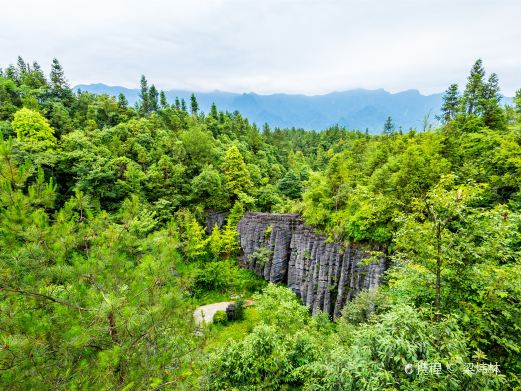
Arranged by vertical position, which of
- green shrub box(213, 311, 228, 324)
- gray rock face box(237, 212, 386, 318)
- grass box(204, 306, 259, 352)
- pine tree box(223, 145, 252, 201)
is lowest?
grass box(204, 306, 259, 352)

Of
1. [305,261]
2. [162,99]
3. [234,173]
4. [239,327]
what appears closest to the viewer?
[239,327]

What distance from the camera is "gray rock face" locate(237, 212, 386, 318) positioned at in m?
15.8

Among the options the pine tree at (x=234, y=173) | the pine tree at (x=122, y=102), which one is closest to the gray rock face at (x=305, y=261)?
the pine tree at (x=234, y=173)

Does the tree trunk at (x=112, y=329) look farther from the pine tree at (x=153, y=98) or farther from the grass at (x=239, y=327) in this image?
the pine tree at (x=153, y=98)

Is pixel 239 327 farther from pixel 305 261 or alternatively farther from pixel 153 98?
pixel 153 98

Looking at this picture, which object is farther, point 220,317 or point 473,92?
point 473,92

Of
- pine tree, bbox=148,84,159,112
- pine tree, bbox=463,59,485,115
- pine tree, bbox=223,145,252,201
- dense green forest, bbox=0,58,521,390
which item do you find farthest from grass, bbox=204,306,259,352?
pine tree, bbox=148,84,159,112

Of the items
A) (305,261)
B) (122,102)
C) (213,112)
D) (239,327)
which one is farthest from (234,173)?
(122,102)

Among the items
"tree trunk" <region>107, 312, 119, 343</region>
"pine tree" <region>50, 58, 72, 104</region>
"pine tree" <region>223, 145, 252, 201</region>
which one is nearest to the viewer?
"tree trunk" <region>107, 312, 119, 343</region>

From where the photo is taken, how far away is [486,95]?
20.2m

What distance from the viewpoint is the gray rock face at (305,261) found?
1577 centimetres

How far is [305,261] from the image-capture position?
19219 mm

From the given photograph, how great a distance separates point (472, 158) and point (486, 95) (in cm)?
1015

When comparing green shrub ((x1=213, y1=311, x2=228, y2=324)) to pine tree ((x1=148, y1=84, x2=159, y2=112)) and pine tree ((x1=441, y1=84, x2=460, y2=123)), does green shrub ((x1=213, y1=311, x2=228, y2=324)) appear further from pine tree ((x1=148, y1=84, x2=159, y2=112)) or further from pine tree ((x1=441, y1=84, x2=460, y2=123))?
pine tree ((x1=148, y1=84, x2=159, y2=112))
